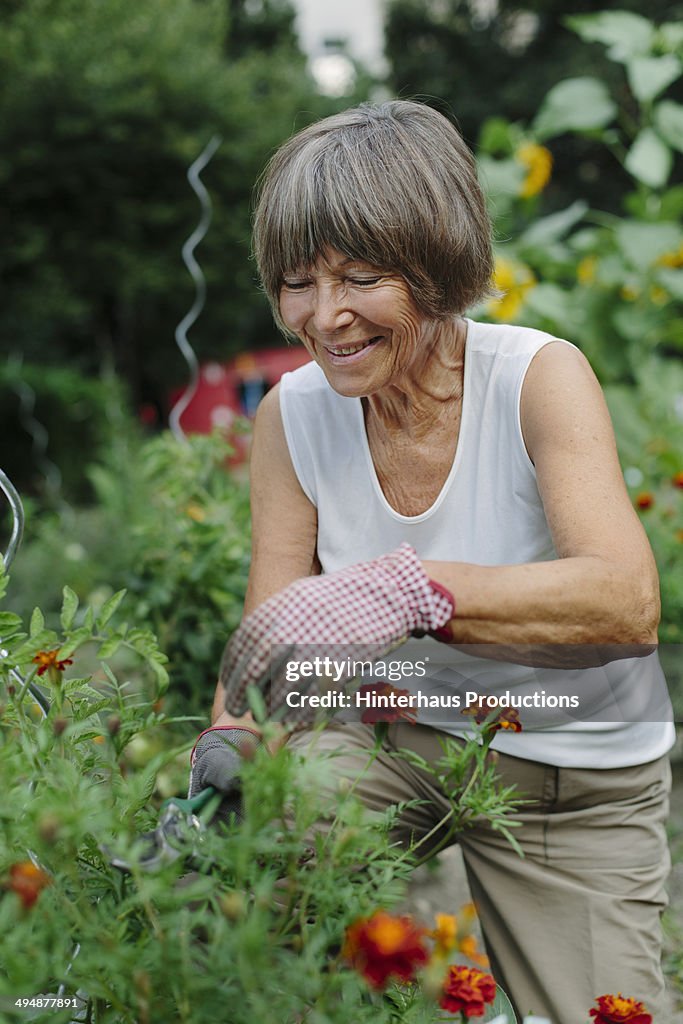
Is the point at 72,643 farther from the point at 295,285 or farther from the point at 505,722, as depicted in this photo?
the point at 295,285

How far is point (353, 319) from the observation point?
1.38 m

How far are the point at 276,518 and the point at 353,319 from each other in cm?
38

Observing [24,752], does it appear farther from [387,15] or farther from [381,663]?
[387,15]

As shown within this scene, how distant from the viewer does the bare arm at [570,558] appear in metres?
1.13

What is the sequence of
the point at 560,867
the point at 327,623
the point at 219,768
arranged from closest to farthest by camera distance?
1. the point at 327,623
2. the point at 219,768
3. the point at 560,867

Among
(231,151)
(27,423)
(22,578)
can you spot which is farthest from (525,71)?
(22,578)

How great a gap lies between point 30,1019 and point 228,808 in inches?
14.6

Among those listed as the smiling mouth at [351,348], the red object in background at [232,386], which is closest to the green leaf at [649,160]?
the smiling mouth at [351,348]

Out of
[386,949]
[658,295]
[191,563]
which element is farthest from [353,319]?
[658,295]

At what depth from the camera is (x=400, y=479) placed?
62.8 inches

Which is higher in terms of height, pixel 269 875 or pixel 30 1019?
pixel 269 875

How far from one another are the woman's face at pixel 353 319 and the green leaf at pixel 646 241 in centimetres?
220

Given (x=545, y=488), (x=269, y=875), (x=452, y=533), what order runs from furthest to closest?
1. (x=452, y=533)
2. (x=545, y=488)
3. (x=269, y=875)

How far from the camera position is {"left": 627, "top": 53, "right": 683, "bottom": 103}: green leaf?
11.1ft
